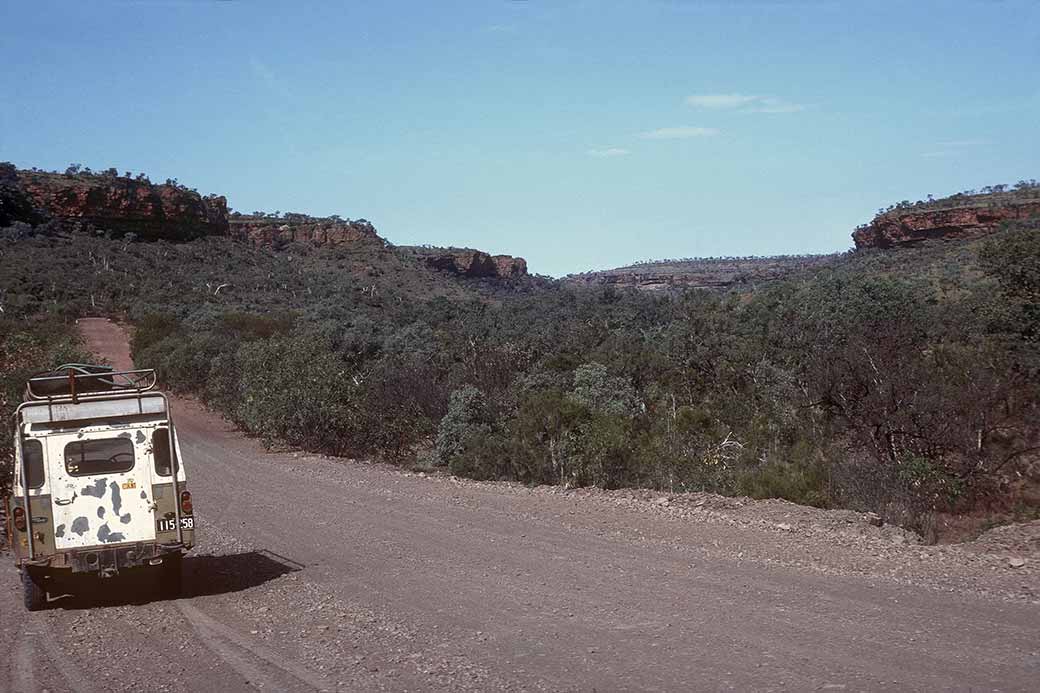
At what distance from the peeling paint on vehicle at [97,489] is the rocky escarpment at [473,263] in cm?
10141

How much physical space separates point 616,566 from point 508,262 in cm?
12241

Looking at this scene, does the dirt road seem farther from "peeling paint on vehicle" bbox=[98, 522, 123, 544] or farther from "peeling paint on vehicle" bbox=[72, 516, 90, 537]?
"peeling paint on vehicle" bbox=[72, 516, 90, 537]

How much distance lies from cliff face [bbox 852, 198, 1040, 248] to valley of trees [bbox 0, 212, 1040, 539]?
11151mm

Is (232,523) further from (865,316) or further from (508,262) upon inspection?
(508,262)

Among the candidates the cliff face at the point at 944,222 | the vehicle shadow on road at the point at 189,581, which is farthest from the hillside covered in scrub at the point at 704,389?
the cliff face at the point at 944,222

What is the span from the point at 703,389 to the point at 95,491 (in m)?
22.6

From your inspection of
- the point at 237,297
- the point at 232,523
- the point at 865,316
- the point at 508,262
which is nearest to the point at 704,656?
the point at 232,523

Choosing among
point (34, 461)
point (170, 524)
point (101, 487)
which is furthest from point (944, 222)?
point (34, 461)

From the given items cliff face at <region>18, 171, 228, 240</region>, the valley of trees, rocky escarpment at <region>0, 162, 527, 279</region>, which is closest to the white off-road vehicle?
A: the valley of trees

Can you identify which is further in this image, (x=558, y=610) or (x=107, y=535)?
(x=107, y=535)

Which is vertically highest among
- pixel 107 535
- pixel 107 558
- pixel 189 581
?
pixel 107 535

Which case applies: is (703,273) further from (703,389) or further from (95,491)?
(95,491)

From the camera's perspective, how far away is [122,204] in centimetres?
8744

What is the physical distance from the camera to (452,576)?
10.9 meters
